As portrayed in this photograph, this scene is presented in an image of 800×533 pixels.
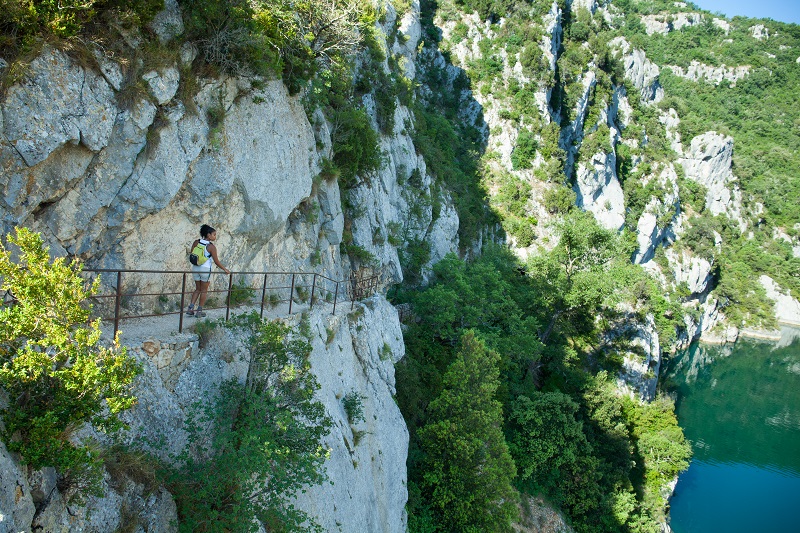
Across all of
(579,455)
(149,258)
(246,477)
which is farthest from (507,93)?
(246,477)

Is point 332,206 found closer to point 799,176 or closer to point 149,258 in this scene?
point 149,258

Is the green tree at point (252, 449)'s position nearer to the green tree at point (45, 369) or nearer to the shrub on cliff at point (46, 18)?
the green tree at point (45, 369)

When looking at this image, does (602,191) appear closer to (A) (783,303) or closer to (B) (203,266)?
(A) (783,303)

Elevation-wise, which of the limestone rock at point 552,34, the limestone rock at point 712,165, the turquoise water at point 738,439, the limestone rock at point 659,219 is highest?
the limestone rock at point 552,34

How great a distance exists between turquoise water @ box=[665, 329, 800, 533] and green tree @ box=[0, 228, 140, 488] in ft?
109

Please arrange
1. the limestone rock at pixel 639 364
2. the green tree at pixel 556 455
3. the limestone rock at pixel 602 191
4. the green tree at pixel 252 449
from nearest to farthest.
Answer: the green tree at pixel 252 449, the green tree at pixel 556 455, the limestone rock at pixel 639 364, the limestone rock at pixel 602 191

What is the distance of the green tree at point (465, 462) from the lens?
16188 millimetres

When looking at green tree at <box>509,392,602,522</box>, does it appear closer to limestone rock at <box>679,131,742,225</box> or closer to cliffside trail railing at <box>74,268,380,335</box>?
cliffside trail railing at <box>74,268,380,335</box>

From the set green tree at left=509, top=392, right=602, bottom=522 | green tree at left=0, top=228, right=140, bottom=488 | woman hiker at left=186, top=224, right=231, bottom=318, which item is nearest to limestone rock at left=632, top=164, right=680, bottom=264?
green tree at left=509, top=392, right=602, bottom=522

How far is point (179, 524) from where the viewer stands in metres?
5.43

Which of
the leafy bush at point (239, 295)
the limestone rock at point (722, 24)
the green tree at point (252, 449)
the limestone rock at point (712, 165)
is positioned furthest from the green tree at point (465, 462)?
the limestone rock at point (722, 24)

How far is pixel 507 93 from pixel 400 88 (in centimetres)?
2652

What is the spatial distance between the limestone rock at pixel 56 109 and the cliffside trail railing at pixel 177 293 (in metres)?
2.08

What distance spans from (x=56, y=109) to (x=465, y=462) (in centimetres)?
1545
